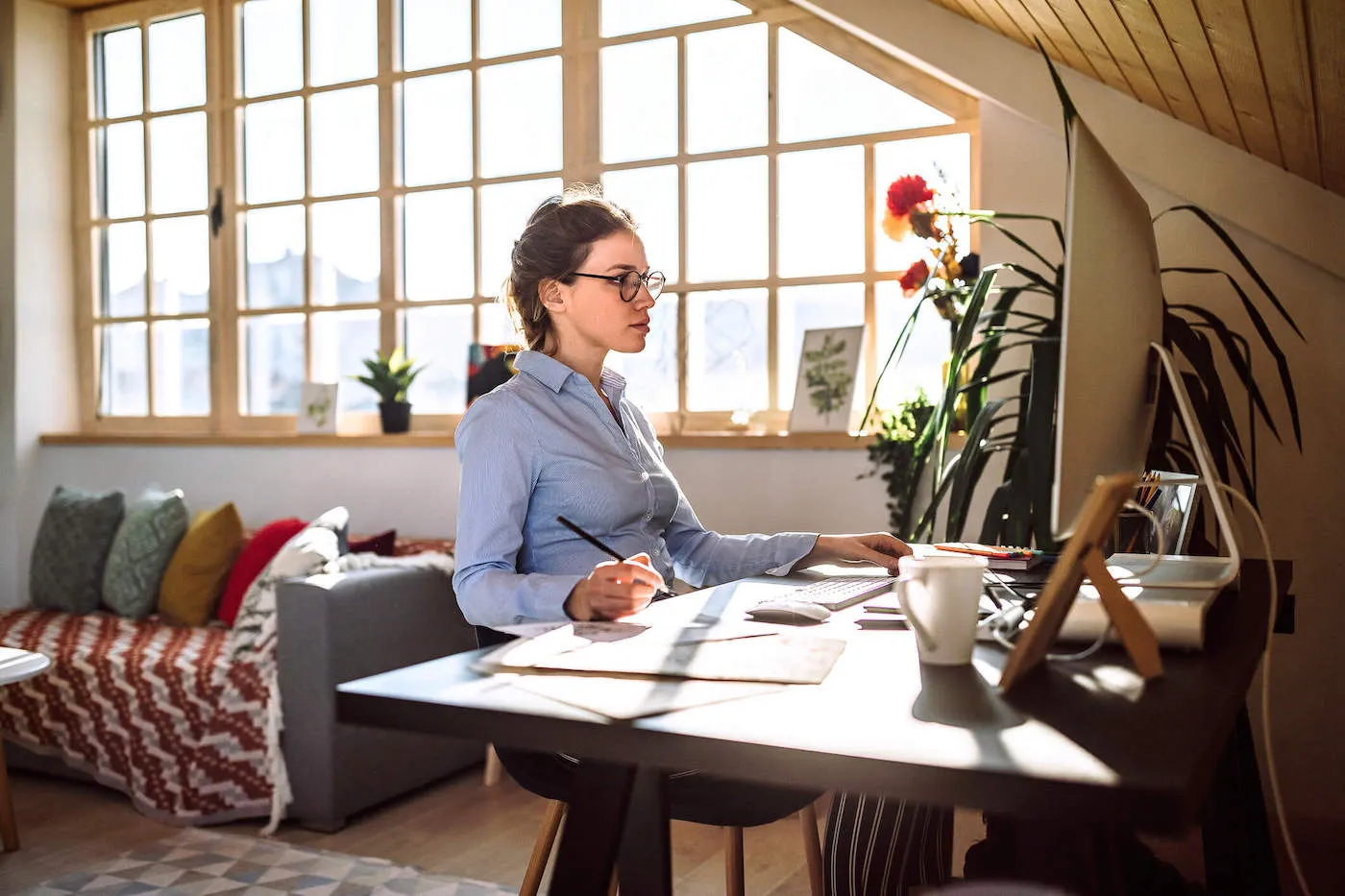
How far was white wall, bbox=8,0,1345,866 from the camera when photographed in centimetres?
277

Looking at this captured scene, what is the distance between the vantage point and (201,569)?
368 centimetres

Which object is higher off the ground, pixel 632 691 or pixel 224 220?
pixel 224 220

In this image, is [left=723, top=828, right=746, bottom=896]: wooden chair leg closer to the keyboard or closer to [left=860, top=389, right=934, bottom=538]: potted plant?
the keyboard

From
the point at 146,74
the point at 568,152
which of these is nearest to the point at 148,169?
the point at 146,74

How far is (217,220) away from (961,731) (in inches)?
174

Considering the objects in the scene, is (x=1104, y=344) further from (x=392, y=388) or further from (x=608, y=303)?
(x=392, y=388)

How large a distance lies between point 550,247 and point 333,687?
1.44 meters

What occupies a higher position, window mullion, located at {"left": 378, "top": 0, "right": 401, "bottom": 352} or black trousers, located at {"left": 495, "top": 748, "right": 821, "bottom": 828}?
window mullion, located at {"left": 378, "top": 0, "right": 401, "bottom": 352}

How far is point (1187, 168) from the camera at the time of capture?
111 inches

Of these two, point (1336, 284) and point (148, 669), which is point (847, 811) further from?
point (148, 669)

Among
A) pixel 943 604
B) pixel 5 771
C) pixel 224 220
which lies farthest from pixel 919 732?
pixel 224 220

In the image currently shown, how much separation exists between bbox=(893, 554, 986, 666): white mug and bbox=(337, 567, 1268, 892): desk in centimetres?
2

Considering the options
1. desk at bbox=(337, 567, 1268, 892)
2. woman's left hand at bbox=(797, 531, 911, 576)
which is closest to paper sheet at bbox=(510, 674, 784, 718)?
desk at bbox=(337, 567, 1268, 892)

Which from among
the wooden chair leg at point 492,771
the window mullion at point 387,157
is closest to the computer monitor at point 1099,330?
the wooden chair leg at point 492,771
